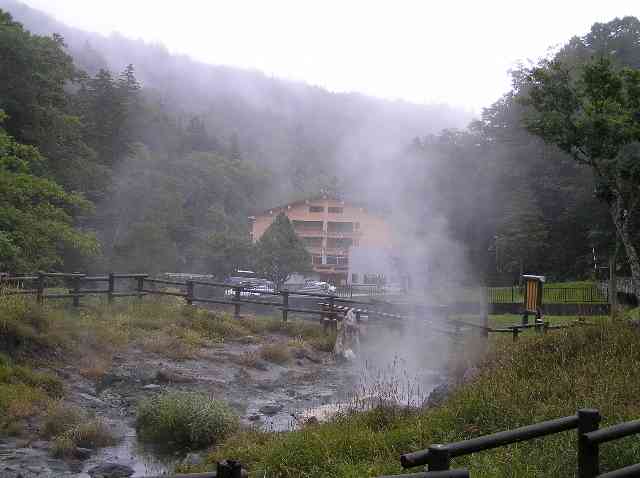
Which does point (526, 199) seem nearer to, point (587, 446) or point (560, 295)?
point (560, 295)

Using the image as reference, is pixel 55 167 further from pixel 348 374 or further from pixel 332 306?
pixel 348 374

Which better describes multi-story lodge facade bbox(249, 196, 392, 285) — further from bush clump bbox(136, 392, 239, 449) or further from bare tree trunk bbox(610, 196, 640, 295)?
bush clump bbox(136, 392, 239, 449)

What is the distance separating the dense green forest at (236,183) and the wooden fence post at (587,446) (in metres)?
9.30

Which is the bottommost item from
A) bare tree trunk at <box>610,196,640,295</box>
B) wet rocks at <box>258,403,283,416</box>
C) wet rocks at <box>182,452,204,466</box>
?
wet rocks at <box>258,403,283,416</box>

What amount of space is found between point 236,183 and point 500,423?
42036 mm

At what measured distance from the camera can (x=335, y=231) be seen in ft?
93.6

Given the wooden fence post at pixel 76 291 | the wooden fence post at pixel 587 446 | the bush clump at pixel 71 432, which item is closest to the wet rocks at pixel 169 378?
the bush clump at pixel 71 432

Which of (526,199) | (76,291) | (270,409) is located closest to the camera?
(270,409)

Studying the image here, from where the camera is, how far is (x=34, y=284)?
15672mm

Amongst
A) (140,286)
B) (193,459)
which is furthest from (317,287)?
(193,459)

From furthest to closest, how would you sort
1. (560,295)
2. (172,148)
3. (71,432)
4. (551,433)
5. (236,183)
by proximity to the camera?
(172,148), (236,183), (560,295), (71,432), (551,433)

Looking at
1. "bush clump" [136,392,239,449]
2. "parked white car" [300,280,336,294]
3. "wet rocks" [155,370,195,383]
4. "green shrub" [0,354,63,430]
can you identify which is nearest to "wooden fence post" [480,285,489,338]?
"wet rocks" [155,370,195,383]

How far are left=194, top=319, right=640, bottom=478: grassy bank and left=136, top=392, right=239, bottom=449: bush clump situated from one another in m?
0.50

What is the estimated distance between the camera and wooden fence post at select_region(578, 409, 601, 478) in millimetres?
3187
